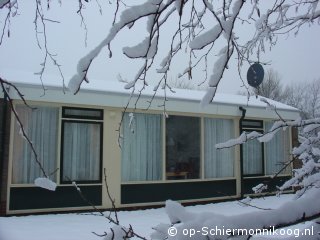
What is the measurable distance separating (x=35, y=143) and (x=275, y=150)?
7.96m

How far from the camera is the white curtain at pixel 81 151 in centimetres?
963

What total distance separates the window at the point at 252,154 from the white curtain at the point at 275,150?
1.12ft

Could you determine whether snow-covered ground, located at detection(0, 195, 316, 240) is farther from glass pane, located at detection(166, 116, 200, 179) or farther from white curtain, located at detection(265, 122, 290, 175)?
white curtain, located at detection(265, 122, 290, 175)

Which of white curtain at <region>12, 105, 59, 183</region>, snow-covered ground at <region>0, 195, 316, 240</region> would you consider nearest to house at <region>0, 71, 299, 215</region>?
white curtain at <region>12, 105, 59, 183</region>

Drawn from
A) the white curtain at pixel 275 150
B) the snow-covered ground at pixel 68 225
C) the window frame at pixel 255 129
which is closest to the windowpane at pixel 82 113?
the snow-covered ground at pixel 68 225

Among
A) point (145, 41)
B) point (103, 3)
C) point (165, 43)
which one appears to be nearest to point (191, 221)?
point (145, 41)

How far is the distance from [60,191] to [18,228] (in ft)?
6.09

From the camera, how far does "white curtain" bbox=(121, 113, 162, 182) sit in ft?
34.0

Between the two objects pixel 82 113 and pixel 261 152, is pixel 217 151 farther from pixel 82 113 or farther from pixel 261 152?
pixel 82 113

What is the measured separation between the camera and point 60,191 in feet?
30.4

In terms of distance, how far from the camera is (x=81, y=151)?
9.82 m

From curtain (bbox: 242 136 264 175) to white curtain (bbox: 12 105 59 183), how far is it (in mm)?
6022

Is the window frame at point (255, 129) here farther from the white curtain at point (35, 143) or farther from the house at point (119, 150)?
the white curtain at point (35, 143)

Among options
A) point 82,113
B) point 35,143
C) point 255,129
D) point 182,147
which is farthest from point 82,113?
point 255,129
